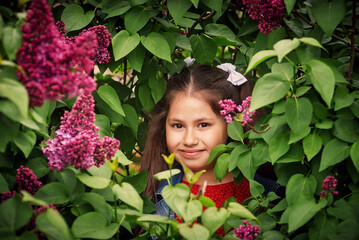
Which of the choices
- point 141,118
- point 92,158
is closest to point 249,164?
point 92,158

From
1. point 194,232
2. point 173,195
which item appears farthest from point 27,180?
point 194,232

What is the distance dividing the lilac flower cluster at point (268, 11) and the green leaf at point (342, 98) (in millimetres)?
343

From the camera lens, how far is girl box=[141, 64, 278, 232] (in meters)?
2.06

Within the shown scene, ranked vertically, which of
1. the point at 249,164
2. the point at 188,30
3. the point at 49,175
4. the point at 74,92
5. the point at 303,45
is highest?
the point at 74,92

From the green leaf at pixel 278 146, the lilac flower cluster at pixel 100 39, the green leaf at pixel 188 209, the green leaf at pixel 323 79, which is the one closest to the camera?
the green leaf at pixel 188 209

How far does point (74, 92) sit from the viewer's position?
107cm

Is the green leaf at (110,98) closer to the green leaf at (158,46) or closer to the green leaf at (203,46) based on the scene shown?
the green leaf at (158,46)

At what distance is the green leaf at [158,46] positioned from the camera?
1.82 meters

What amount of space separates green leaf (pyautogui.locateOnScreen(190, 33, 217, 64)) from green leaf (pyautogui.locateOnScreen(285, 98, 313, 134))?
2.42ft

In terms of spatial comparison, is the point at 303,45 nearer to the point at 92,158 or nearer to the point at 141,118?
the point at 92,158

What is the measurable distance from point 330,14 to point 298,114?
35 centimetres

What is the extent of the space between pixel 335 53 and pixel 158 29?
741 mm

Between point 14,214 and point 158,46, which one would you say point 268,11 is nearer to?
point 158,46

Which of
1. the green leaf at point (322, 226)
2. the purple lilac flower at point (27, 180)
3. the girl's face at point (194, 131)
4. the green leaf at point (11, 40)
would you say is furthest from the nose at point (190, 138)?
the green leaf at point (11, 40)
